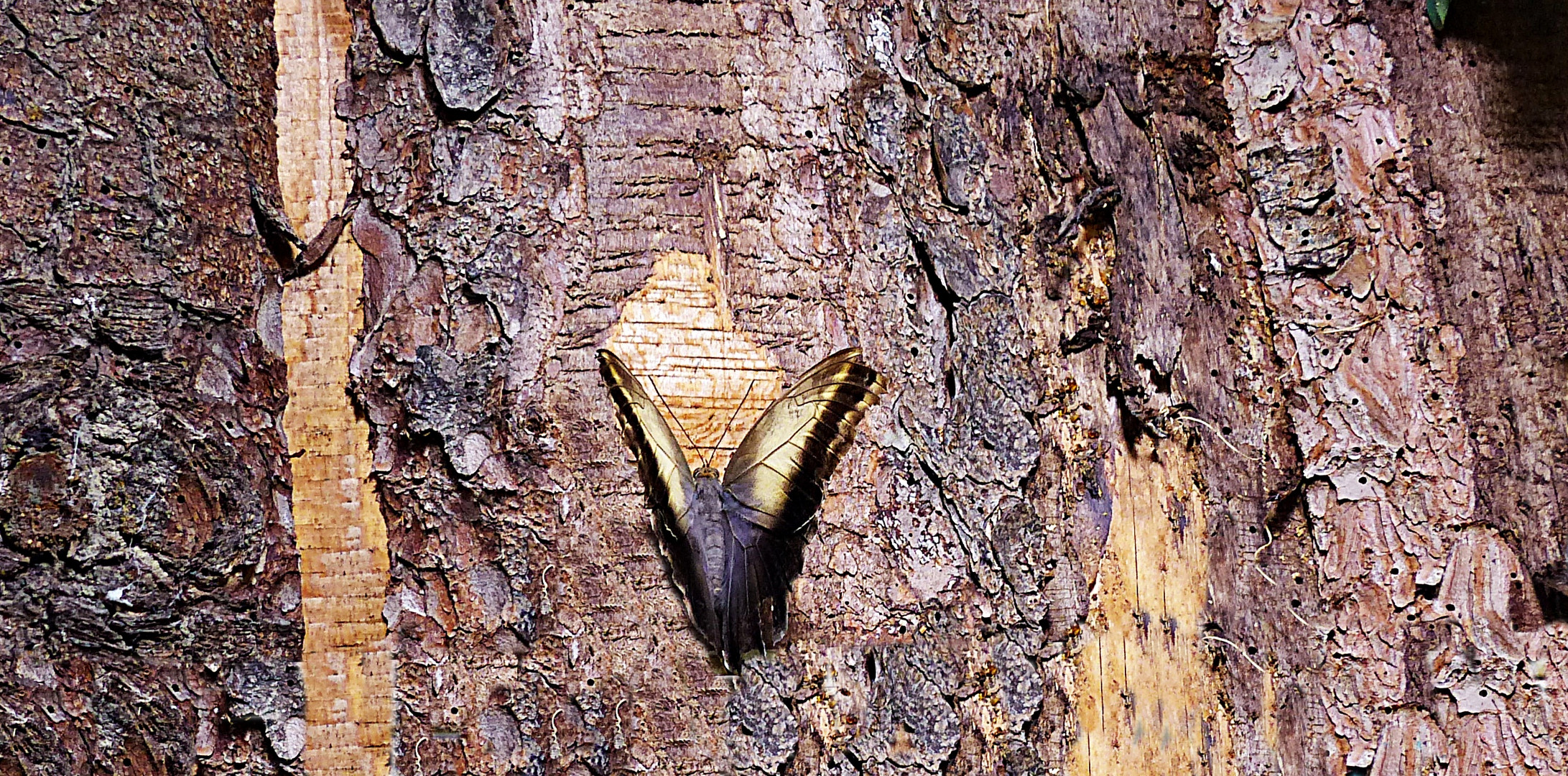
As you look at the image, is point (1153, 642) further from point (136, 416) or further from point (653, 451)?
point (136, 416)

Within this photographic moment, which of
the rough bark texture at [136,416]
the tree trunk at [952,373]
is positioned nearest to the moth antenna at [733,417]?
the tree trunk at [952,373]

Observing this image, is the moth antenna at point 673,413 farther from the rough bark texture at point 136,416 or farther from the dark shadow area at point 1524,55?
the dark shadow area at point 1524,55

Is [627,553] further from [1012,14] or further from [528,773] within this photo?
[1012,14]

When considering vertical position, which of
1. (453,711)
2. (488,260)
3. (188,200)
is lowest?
(453,711)

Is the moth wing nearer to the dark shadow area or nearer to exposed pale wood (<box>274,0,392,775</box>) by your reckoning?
exposed pale wood (<box>274,0,392,775</box>)

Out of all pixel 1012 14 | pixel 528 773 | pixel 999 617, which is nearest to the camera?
pixel 528 773

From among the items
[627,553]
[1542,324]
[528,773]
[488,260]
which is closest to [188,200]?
[488,260]
